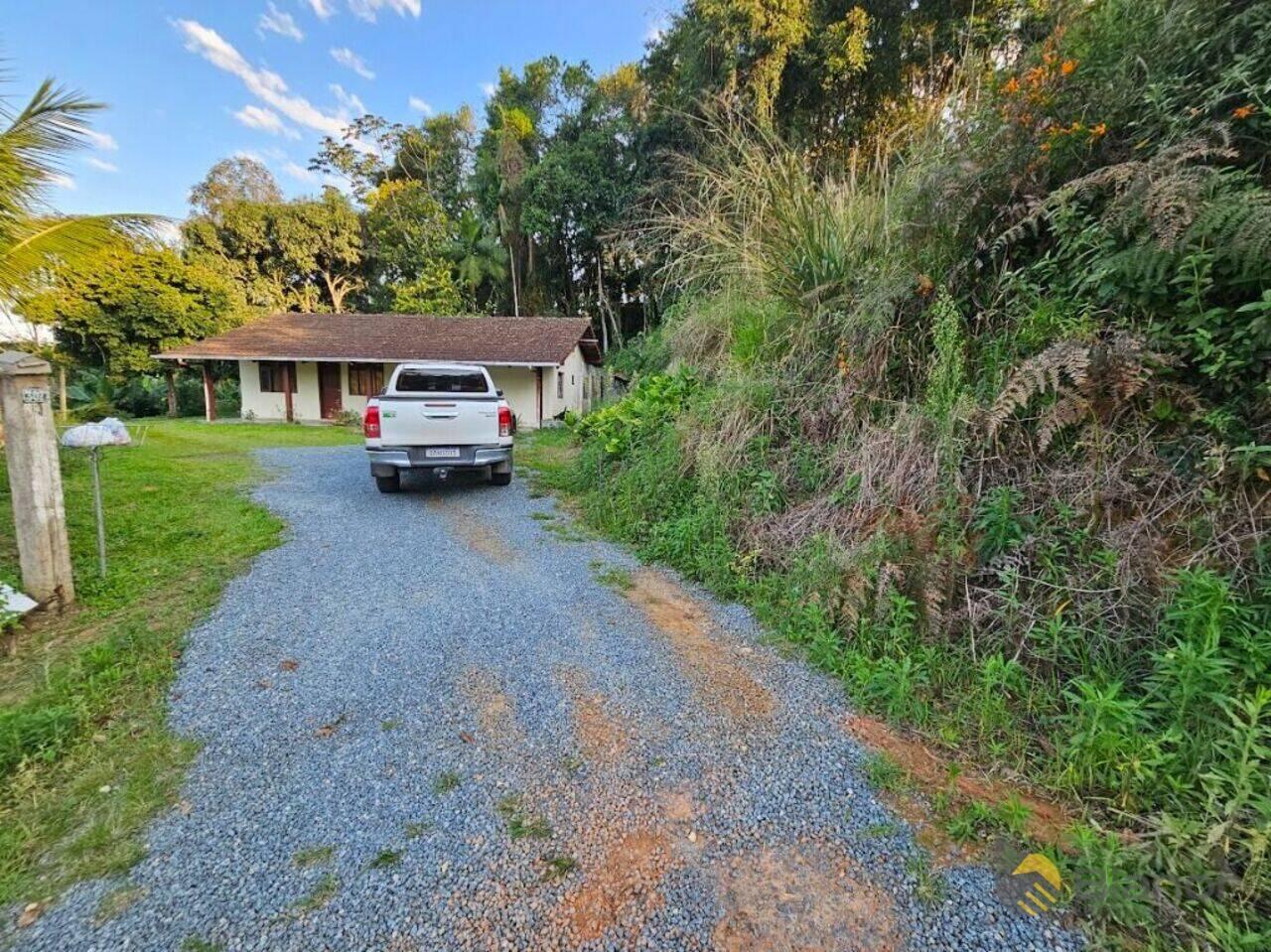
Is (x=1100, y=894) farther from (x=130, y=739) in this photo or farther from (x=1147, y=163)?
(x=130, y=739)

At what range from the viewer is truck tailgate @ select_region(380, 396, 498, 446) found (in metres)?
6.32

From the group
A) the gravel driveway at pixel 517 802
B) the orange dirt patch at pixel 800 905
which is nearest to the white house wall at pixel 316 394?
the gravel driveway at pixel 517 802

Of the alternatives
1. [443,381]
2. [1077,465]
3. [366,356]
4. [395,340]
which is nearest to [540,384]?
[395,340]

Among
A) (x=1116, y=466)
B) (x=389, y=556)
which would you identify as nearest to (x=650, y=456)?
(x=389, y=556)

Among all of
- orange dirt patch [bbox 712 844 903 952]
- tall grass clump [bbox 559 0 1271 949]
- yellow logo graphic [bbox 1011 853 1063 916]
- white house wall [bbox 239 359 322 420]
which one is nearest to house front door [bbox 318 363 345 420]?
white house wall [bbox 239 359 322 420]

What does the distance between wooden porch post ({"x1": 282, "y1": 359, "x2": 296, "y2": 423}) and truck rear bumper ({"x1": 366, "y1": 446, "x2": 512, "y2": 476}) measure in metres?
13.6

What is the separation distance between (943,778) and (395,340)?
18.7 metres

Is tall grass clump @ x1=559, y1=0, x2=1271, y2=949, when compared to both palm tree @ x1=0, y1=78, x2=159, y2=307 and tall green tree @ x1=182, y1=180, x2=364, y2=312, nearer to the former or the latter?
palm tree @ x1=0, y1=78, x2=159, y2=307

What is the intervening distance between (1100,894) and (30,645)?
5.35m

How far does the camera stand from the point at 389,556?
16.1 ft

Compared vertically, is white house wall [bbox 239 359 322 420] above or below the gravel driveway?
above

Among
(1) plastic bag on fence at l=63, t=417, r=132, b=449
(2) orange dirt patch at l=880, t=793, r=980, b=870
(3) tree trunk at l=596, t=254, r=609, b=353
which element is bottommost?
(2) orange dirt patch at l=880, t=793, r=980, b=870

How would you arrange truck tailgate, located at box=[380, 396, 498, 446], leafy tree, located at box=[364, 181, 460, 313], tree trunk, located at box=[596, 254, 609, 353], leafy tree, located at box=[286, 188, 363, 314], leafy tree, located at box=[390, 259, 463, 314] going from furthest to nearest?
leafy tree, located at box=[286, 188, 363, 314] < leafy tree, located at box=[364, 181, 460, 313] < leafy tree, located at box=[390, 259, 463, 314] < tree trunk, located at box=[596, 254, 609, 353] < truck tailgate, located at box=[380, 396, 498, 446]

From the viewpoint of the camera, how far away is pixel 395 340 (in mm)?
17516
